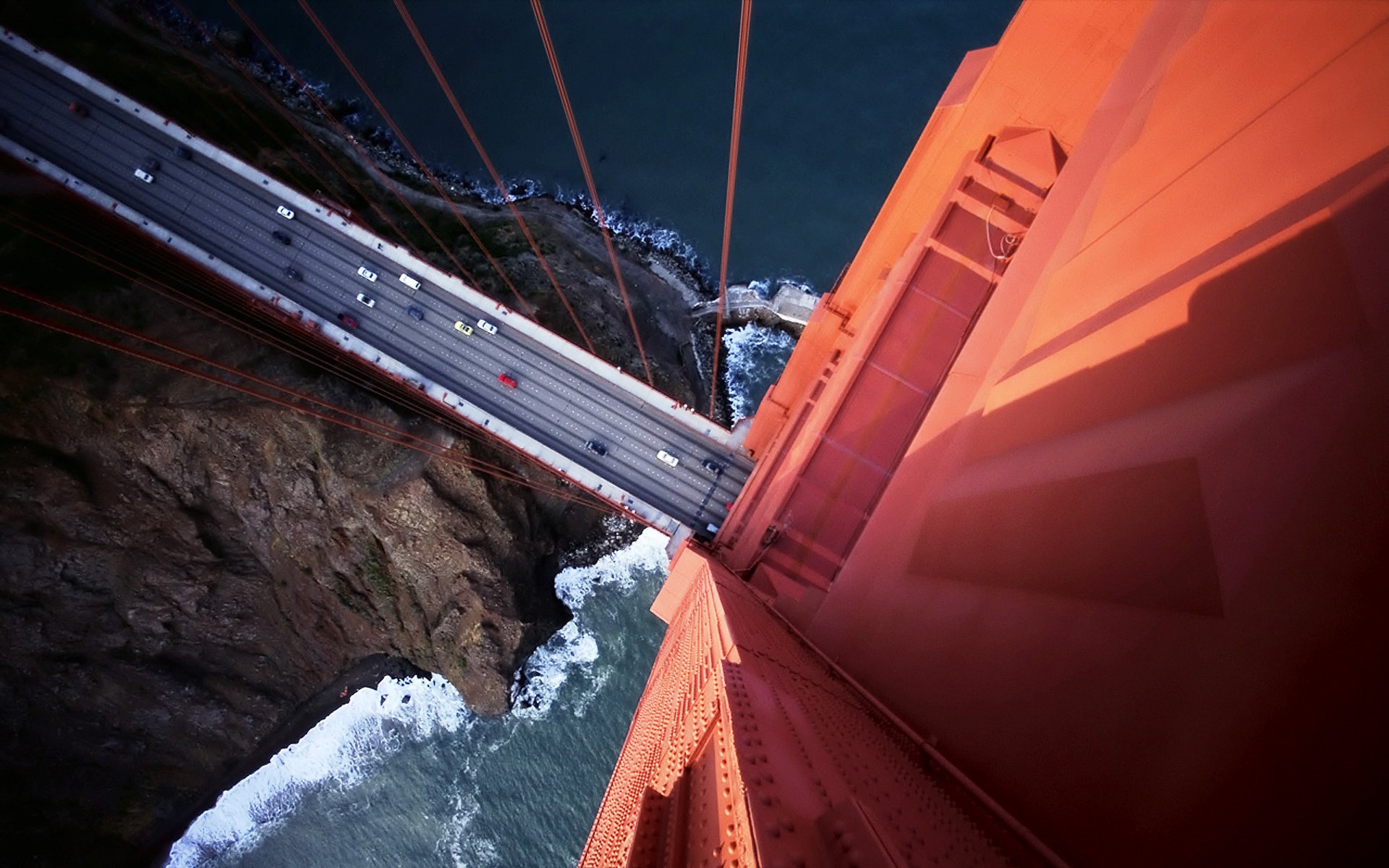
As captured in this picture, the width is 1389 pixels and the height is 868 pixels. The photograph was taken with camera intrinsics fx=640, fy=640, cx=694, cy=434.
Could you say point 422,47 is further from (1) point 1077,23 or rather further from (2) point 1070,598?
(2) point 1070,598

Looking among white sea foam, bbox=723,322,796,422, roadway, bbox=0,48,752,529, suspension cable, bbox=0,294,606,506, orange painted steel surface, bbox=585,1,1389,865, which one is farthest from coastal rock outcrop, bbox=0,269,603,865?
orange painted steel surface, bbox=585,1,1389,865

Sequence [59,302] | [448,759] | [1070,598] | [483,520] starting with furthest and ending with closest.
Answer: [448,759], [483,520], [59,302], [1070,598]

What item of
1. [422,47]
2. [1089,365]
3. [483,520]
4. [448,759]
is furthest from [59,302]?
[1089,365]

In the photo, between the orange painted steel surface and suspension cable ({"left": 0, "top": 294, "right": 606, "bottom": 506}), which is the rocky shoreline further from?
the orange painted steel surface

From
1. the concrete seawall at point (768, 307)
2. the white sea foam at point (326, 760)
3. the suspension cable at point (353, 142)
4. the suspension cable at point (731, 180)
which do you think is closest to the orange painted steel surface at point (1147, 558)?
the suspension cable at point (731, 180)

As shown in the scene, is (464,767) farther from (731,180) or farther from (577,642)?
(731,180)
